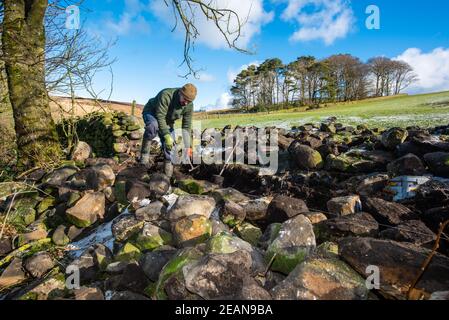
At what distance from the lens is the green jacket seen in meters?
5.47

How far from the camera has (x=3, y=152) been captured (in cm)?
957

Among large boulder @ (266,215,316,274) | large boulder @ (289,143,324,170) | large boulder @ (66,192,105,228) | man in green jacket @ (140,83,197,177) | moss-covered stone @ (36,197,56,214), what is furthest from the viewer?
man in green jacket @ (140,83,197,177)

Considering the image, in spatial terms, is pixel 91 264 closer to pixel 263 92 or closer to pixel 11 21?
pixel 11 21

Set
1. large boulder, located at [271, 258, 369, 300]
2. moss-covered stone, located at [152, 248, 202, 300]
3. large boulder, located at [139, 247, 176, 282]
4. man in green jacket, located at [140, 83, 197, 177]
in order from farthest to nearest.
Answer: man in green jacket, located at [140, 83, 197, 177]
large boulder, located at [139, 247, 176, 282]
moss-covered stone, located at [152, 248, 202, 300]
large boulder, located at [271, 258, 369, 300]

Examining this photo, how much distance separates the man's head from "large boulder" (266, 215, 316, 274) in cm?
329

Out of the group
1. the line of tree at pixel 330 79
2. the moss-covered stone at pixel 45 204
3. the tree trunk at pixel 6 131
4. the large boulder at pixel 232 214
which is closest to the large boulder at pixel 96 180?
the moss-covered stone at pixel 45 204

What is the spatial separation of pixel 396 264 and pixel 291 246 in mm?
789

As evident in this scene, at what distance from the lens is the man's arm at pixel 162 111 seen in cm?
542

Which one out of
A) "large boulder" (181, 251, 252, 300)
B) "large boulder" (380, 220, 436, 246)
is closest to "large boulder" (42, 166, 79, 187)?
"large boulder" (181, 251, 252, 300)

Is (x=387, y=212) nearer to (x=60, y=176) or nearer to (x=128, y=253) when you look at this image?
(x=128, y=253)

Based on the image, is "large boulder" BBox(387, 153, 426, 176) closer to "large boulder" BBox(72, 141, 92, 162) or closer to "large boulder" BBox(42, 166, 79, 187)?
"large boulder" BBox(42, 166, 79, 187)

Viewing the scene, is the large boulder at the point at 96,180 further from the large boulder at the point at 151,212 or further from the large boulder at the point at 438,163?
the large boulder at the point at 438,163
